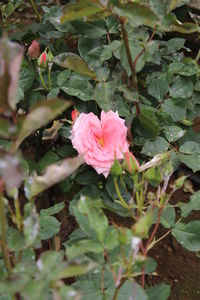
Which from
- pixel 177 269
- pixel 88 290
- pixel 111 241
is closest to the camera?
pixel 111 241

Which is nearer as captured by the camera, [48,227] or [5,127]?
[5,127]

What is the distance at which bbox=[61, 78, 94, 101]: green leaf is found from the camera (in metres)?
1.01

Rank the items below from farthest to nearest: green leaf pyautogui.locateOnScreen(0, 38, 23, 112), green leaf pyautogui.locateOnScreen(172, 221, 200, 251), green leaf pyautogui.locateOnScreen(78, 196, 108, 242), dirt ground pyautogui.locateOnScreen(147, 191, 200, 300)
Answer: dirt ground pyautogui.locateOnScreen(147, 191, 200, 300) → green leaf pyautogui.locateOnScreen(172, 221, 200, 251) → green leaf pyautogui.locateOnScreen(78, 196, 108, 242) → green leaf pyautogui.locateOnScreen(0, 38, 23, 112)

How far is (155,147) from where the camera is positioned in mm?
989

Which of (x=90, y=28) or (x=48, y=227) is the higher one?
(x=90, y=28)

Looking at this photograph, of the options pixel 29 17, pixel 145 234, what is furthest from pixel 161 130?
pixel 29 17

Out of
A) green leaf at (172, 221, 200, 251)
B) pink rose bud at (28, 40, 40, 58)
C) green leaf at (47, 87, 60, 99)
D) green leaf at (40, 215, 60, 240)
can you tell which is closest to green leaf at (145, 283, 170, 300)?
green leaf at (172, 221, 200, 251)

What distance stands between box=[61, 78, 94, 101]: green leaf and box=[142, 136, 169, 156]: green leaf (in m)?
0.15

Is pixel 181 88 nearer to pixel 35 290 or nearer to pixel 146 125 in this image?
pixel 146 125

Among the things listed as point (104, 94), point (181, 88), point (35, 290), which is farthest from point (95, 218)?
point (181, 88)

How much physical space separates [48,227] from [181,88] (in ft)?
1.42

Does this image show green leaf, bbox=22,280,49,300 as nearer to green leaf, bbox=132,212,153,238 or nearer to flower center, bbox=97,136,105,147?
green leaf, bbox=132,212,153,238

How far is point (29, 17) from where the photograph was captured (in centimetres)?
210

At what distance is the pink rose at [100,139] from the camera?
2.91 ft
